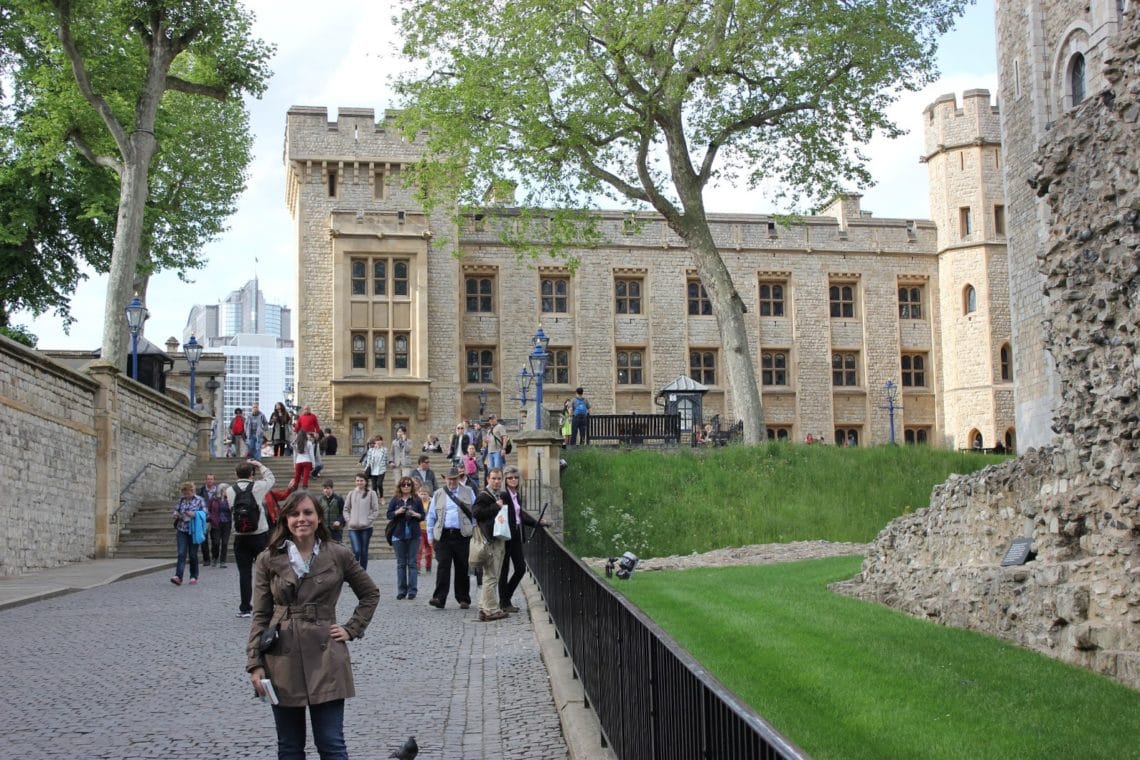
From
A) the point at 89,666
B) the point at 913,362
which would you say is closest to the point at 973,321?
the point at 913,362

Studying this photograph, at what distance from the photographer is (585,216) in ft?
104

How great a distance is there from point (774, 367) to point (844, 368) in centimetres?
289

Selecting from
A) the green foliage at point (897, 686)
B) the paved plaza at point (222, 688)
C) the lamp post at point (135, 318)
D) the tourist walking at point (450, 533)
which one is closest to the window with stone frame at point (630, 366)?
the lamp post at point (135, 318)

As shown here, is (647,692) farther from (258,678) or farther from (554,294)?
(554,294)

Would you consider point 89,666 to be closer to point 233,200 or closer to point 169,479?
point 169,479

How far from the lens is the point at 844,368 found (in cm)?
4834

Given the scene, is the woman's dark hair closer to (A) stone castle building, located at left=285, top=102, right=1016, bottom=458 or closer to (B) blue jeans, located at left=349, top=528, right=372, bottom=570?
(B) blue jeans, located at left=349, top=528, right=372, bottom=570

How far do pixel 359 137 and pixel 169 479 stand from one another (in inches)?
753

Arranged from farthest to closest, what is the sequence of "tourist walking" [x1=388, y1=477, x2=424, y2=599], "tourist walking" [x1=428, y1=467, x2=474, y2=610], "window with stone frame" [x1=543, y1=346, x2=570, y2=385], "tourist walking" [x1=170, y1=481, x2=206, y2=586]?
"window with stone frame" [x1=543, y1=346, x2=570, y2=385], "tourist walking" [x1=170, y1=481, x2=206, y2=586], "tourist walking" [x1=388, y1=477, x2=424, y2=599], "tourist walking" [x1=428, y1=467, x2=474, y2=610]

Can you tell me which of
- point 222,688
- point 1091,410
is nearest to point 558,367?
point 1091,410

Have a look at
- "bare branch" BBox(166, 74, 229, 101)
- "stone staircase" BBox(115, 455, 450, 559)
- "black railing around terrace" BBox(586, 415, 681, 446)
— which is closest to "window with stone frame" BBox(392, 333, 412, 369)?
"stone staircase" BBox(115, 455, 450, 559)

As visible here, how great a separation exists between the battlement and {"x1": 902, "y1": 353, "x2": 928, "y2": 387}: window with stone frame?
8047 mm

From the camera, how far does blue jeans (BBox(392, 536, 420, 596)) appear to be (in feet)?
50.9

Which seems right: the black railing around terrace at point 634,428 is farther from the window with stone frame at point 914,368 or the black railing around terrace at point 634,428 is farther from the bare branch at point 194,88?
the window with stone frame at point 914,368
